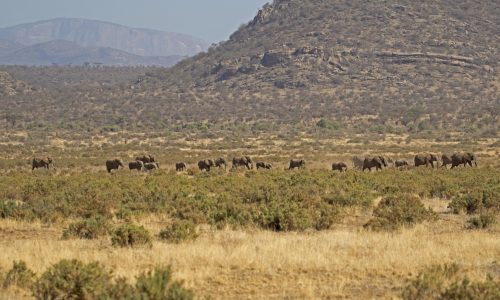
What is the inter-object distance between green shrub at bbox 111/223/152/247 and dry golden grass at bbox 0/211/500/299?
0.23 m

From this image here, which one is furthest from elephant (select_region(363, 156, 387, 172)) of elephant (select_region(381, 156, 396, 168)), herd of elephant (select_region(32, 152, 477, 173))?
elephant (select_region(381, 156, 396, 168))

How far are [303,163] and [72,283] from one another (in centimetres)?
Result: 3094

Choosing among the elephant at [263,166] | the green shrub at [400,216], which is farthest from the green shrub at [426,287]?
the elephant at [263,166]

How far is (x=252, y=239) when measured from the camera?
14289mm

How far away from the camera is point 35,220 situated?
57.7 feet

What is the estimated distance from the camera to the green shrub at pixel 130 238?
1350 cm

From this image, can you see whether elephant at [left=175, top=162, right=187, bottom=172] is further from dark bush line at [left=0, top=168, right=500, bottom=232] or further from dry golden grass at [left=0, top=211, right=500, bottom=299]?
dry golden grass at [left=0, top=211, right=500, bottom=299]

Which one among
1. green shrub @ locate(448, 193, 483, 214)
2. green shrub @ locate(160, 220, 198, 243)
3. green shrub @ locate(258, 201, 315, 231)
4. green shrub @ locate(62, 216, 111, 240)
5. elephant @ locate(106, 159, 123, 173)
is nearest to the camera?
green shrub @ locate(160, 220, 198, 243)

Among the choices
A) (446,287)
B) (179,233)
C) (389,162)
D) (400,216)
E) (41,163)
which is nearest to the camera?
(446,287)

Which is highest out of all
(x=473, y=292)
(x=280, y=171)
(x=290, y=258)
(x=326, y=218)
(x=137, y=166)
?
(x=473, y=292)

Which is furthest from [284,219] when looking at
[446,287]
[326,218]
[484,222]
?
[446,287]

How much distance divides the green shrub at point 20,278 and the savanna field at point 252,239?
23 millimetres

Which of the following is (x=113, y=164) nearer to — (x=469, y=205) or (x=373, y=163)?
(x=373, y=163)

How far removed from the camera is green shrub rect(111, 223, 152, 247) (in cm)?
1350
